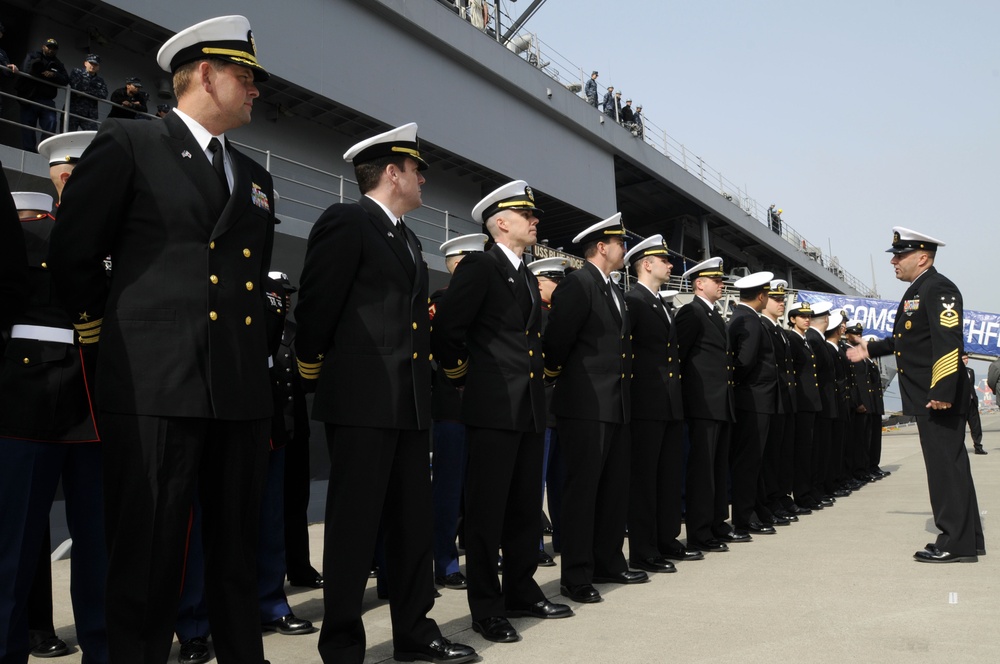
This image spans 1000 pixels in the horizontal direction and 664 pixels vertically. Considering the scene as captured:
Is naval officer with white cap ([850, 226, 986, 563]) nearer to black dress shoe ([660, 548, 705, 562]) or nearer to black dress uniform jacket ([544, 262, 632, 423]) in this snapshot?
black dress shoe ([660, 548, 705, 562])

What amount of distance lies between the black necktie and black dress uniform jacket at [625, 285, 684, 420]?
288cm

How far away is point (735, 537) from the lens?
18.2ft

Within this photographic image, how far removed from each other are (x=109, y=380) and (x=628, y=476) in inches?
111

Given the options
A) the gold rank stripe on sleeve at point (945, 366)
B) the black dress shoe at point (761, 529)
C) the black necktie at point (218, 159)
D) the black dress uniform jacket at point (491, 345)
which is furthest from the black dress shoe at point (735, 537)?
the black necktie at point (218, 159)

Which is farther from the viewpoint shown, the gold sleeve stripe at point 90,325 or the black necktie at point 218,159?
the black necktie at point 218,159

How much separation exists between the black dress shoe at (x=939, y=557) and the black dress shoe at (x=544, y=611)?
2.34m

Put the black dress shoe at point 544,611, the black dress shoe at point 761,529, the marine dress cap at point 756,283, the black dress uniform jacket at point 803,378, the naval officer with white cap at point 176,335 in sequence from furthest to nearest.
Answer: the black dress uniform jacket at point 803,378, the marine dress cap at point 756,283, the black dress shoe at point 761,529, the black dress shoe at point 544,611, the naval officer with white cap at point 176,335

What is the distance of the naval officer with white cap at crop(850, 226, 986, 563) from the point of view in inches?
184

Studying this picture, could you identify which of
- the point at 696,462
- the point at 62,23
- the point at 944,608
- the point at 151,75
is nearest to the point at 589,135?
the point at 151,75

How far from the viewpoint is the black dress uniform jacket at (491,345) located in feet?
11.5

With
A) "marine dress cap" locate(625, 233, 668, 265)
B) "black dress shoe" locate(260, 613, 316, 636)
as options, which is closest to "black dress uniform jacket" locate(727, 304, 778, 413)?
"marine dress cap" locate(625, 233, 668, 265)

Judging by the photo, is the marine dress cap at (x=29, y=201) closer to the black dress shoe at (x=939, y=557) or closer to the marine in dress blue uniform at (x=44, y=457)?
the marine in dress blue uniform at (x=44, y=457)

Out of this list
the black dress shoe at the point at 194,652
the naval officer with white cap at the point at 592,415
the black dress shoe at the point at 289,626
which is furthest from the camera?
the naval officer with white cap at the point at 592,415

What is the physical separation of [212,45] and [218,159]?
12.7 inches
